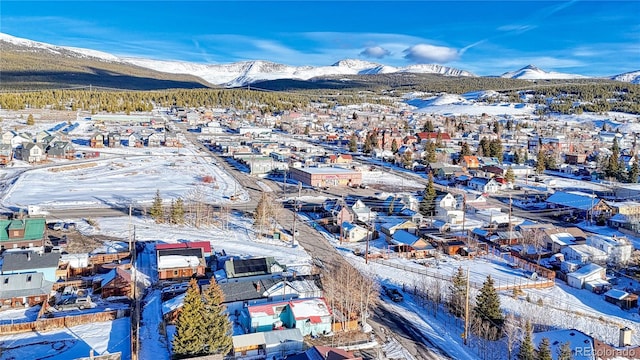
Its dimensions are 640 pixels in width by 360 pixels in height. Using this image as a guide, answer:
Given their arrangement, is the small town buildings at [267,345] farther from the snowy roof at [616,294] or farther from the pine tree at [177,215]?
the pine tree at [177,215]

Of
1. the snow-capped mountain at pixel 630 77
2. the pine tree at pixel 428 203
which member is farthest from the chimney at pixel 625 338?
the snow-capped mountain at pixel 630 77

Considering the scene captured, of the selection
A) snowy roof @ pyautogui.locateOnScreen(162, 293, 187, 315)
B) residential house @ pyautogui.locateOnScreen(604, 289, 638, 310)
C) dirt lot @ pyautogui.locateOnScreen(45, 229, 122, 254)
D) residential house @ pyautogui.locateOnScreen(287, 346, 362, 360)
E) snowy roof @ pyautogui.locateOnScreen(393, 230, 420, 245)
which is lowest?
residential house @ pyautogui.locateOnScreen(604, 289, 638, 310)

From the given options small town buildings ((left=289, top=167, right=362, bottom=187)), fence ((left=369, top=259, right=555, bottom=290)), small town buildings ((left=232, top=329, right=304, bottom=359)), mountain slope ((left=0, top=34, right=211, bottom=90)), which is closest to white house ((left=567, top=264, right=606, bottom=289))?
fence ((left=369, top=259, right=555, bottom=290))

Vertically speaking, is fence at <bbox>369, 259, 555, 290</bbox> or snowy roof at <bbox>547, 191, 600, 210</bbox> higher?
snowy roof at <bbox>547, 191, 600, 210</bbox>

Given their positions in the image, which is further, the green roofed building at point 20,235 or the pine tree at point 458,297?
the green roofed building at point 20,235

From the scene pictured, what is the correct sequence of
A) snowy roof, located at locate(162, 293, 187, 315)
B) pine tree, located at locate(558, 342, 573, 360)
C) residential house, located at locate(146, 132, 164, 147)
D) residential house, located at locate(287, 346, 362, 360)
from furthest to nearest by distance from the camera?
residential house, located at locate(146, 132, 164, 147) < snowy roof, located at locate(162, 293, 187, 315) < residential house, located at locate(287, 346, 362, 360) < pine tree, located at locate(558, 342, 573, 360)

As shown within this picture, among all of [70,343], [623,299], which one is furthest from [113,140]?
[623,299]

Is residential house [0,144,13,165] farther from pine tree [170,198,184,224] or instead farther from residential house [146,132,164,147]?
pine tree [170,198,184,224]

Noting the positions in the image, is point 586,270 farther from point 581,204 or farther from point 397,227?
point 581,204
